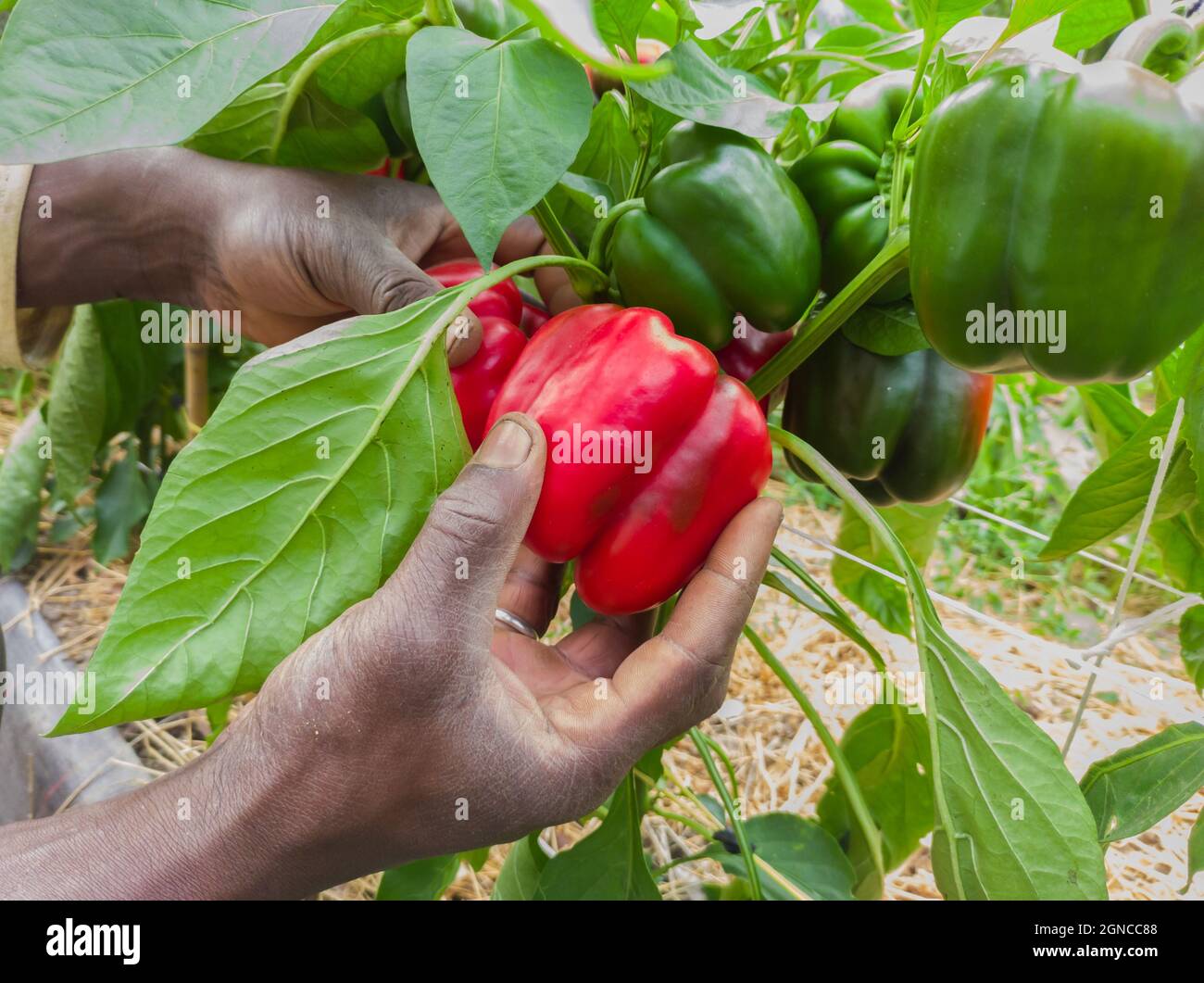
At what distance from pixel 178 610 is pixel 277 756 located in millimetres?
96

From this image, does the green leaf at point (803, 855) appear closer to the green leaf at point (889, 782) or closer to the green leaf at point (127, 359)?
the green leaf at point (889, 782)

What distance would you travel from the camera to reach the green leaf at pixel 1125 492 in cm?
70

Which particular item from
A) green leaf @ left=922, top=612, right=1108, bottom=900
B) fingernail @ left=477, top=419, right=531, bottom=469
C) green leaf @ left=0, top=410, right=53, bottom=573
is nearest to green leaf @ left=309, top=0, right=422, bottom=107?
fingernail @ left=477, top=419, right=531, bottom=469

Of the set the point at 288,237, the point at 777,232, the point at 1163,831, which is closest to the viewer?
the point at 777,232

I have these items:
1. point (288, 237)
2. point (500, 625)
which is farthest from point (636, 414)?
point (288, 237)

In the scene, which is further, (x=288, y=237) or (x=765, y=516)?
(x=288, y=237)

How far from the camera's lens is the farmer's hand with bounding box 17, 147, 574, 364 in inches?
27.1

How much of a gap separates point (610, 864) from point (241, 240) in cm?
57

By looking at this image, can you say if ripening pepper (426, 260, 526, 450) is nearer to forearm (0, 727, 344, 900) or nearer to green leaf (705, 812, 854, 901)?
forearm (0, 727, 344, 900)

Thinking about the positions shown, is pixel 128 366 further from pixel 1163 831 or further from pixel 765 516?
pixel 1163 831

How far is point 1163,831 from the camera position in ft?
4.10

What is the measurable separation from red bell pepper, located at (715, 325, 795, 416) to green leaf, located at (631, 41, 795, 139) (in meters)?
0.17

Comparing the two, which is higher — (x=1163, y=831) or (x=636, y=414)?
(x=636, y=414)
